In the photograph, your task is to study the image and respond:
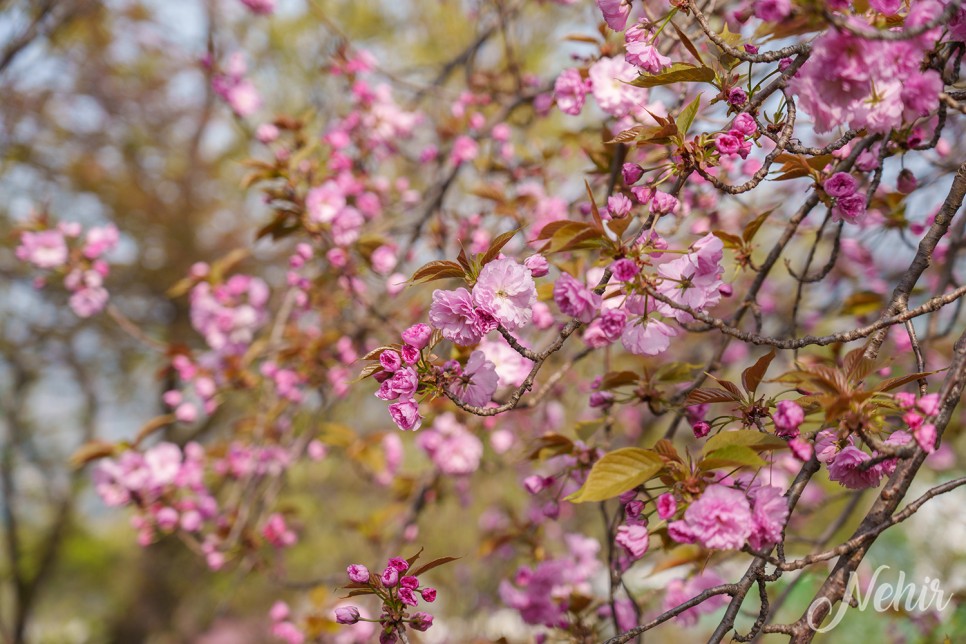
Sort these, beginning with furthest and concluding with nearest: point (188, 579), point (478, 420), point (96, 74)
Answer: point (188, 579)
point (96, 74)
point (478, 420)

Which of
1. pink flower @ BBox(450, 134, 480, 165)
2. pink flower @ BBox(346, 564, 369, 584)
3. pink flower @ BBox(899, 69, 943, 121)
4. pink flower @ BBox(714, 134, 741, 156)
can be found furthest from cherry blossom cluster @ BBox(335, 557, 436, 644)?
pink flower @ BBox(450, 134, 480, 165)

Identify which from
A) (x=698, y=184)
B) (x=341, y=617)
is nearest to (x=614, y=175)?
(x=698, y=184)

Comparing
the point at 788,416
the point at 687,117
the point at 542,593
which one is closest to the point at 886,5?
the point at 687,117

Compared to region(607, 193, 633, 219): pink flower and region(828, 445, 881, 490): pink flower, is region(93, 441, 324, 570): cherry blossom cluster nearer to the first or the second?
region(607, 193, 633, 219): pink flower

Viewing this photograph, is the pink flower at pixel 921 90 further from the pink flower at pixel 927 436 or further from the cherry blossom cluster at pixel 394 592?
the cherry blossom cluster at pixel 394 592

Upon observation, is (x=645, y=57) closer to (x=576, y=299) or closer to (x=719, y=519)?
(x=576, y=299)

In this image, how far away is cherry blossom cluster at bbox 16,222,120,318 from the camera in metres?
1.96

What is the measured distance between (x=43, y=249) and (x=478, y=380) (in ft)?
5.58

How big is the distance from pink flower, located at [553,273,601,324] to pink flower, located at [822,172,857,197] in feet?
1.11

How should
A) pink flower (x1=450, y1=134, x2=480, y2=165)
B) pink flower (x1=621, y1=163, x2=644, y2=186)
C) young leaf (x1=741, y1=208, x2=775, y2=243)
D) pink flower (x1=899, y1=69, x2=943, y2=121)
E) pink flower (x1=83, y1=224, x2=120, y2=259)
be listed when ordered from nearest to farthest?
pink flower (x1=899, y1=69, x2=943, y2=121) < pink flower (x1=621, y1=163, x2=644, y2=186) < young leaf (x1=741, y1=208, x2=775, y2=243) < pink flower (x1=83, y1=224, x2=120, y2=259) < pink flower (x1=450, y1=134, x2=480, y2=165)

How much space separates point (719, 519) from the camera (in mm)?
697

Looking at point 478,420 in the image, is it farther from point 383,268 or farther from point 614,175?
point 614,175

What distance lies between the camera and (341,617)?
0.92 meters

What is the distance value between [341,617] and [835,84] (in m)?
0.86
